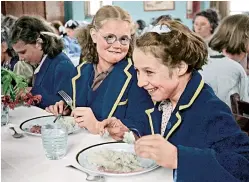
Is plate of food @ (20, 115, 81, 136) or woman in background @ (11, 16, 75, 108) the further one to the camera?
woman in background @ (11, 16, 75, 108)

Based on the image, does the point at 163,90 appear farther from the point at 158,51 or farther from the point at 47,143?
the point at 47,143

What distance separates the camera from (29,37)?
2582 mm

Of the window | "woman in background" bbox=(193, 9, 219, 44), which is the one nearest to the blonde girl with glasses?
"woman in background" bbox=(193, 9, 219, 44)

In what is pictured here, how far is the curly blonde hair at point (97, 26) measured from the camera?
186cm

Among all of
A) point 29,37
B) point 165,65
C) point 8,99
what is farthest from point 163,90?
point 29,37

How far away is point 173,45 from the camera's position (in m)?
1.30

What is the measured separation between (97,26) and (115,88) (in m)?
0.32

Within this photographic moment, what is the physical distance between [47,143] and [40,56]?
1.44 meters

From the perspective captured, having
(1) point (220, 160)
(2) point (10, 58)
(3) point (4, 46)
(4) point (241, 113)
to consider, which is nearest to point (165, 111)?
(1) point (220, 160)

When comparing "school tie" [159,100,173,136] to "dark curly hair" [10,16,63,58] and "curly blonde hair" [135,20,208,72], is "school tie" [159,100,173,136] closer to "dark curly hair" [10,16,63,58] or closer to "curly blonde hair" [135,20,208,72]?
"curly blonde hair" [135,20,208,72]

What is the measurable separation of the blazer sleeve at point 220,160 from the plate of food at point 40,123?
0.63 meters

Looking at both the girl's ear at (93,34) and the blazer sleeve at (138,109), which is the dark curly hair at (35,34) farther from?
the blazer sleeve at (138,109)

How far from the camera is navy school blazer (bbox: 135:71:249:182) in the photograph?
3.63 ft

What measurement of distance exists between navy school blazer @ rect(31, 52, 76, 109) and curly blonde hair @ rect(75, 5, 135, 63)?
1.40ft
